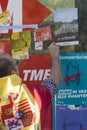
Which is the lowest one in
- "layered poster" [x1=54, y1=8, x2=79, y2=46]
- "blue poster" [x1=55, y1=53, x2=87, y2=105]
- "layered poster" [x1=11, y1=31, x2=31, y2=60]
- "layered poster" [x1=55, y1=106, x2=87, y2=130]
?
"layered poster" [x1=55, y1=106, x2=87, y2=130]

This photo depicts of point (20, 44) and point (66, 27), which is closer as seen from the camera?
point (66, 27)

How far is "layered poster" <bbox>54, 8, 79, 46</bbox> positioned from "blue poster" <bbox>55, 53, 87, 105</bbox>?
0.31 ft

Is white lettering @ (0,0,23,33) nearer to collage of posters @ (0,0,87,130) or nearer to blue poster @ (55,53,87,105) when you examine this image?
collage of posters @ (0,0,87,130)

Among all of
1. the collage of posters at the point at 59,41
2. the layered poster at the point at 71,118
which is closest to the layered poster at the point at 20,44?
the collage of posters at the point at 59,41

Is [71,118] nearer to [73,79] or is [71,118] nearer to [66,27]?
[73,79]

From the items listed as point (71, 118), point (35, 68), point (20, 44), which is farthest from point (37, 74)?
point (71, 118)

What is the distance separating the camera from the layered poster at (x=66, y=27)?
461 cm

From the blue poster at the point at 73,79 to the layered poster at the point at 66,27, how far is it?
0.31 feet

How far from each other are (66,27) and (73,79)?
353 mm

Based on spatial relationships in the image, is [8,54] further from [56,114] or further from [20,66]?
[56,114]

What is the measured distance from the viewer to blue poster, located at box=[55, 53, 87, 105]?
4.64 metres

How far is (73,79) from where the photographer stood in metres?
4.66

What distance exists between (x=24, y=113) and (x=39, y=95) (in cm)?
22

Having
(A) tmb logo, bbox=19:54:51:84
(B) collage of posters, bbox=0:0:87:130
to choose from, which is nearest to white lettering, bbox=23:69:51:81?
(A) tmb logo, bbox=19:54:51:84
